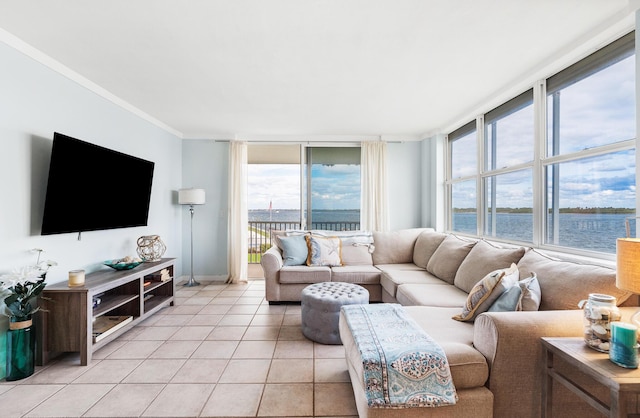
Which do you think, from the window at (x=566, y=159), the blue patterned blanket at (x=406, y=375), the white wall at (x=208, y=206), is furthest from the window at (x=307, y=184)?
the blue patterned blanket at (x=406, y=375)

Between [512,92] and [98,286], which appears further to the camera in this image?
[512,92]

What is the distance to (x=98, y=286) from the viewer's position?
2.42 metres

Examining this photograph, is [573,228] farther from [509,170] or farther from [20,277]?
[20,277]

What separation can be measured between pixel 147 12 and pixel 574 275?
123 inches

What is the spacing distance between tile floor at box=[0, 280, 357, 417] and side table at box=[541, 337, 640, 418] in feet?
3.44

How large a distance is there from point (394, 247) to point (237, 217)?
2.50 meters

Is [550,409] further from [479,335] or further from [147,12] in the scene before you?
[147,12]

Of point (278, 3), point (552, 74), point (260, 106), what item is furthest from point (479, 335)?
point (260, 106)

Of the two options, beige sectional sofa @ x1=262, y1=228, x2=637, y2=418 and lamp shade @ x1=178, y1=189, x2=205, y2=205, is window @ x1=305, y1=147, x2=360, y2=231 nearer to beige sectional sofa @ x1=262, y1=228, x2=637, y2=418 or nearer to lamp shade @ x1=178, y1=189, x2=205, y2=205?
lamp shade @ x1=178, y1=189, x2=205, y2=205

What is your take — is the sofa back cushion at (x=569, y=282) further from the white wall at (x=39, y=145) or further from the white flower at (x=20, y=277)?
the white wall at (x=39, y=145)

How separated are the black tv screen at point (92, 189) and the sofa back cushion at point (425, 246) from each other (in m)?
3.54

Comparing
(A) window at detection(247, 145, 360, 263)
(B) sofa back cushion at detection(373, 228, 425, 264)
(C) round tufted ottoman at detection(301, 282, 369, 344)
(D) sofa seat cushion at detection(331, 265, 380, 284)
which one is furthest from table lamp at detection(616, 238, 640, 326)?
(A) window at detection(247, 145, 360, 263)

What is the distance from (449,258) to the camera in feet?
10.3

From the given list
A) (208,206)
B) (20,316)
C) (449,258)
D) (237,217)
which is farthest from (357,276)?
(20,316)
